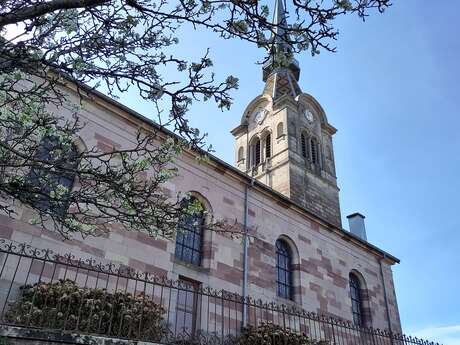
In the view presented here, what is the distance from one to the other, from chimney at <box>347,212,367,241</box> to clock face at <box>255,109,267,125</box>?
8985 mm

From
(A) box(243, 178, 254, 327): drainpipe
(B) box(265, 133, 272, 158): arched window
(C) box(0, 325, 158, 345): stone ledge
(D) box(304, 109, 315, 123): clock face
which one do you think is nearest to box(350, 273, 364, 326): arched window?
(A) box(243, 178, 254, 327): drainpipe

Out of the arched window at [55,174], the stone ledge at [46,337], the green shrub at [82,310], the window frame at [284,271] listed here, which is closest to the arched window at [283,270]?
the window frame at [284,271]

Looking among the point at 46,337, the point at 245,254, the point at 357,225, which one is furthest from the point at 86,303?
the point at 357,225

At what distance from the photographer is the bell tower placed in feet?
74.3

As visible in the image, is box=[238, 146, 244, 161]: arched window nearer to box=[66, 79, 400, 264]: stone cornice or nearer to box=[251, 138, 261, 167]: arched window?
box=[251, 138, 261, 167]: arched window

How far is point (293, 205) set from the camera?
14.8 meters

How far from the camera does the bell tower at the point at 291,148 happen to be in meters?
22.7

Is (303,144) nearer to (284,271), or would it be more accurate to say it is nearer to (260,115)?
(260,115)

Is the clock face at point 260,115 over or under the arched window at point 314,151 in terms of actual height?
over

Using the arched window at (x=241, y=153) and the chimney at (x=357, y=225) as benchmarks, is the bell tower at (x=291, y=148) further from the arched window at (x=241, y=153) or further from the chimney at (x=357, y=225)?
the chimney at (x=357, y=225)

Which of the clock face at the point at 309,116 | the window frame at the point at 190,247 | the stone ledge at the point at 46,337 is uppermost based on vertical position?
the clock face at the point at 309,116

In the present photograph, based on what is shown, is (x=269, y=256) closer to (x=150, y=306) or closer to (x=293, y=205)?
(x=293, y=205)

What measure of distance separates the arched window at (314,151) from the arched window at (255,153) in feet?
10.8

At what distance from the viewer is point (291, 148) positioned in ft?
77.3
